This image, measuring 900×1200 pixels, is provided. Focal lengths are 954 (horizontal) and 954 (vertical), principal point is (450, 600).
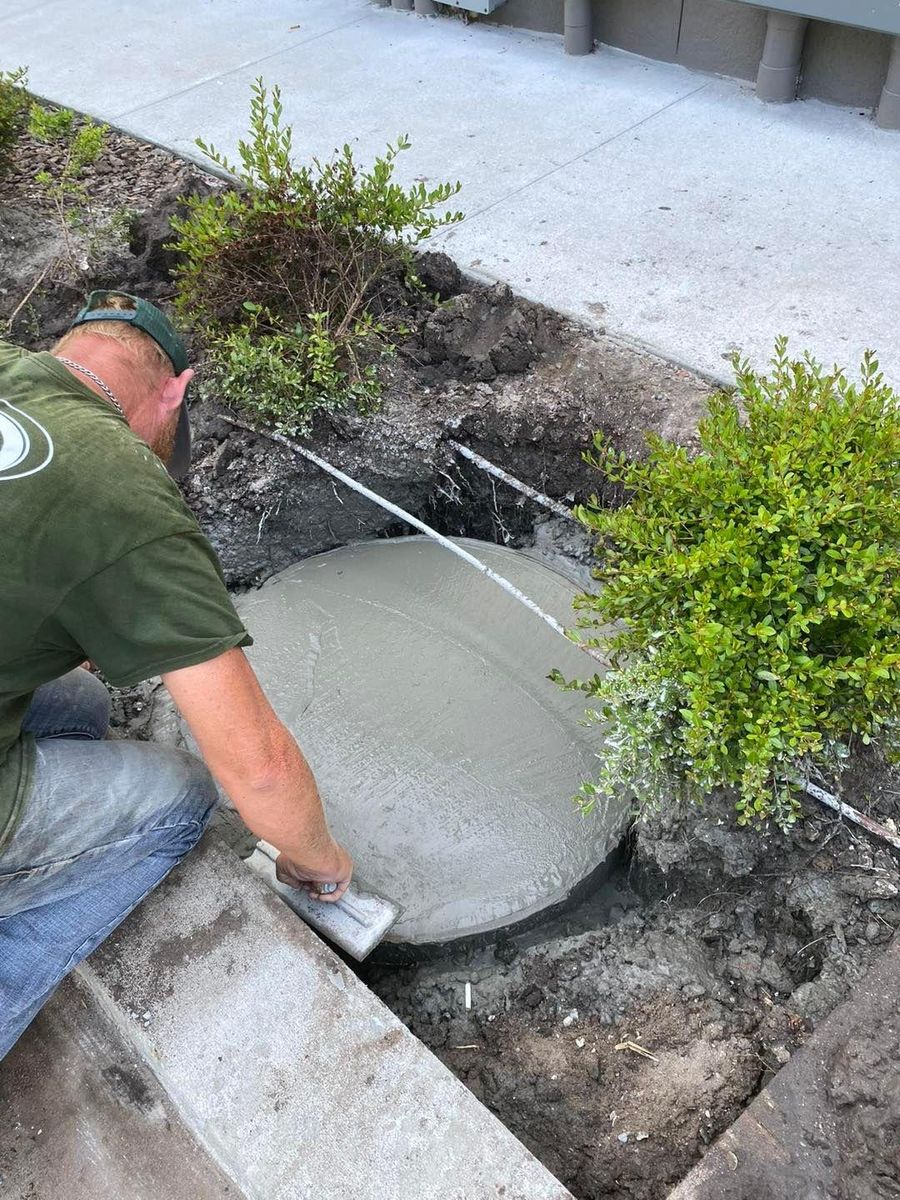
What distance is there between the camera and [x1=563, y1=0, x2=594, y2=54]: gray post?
203 inches

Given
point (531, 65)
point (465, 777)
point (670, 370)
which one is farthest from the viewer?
point (531, 65)

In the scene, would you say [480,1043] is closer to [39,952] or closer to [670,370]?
[39,952]

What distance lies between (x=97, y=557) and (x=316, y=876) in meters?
0.87

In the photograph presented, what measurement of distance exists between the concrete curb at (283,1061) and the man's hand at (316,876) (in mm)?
73

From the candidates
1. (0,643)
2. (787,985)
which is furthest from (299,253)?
(787,985)

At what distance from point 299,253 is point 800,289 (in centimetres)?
187

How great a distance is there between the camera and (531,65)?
539 cm

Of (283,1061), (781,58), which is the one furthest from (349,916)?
(781,58)

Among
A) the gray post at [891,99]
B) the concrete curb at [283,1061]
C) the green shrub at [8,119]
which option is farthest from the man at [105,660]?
the gray post at [891,99]


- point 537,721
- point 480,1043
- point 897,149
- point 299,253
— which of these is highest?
point 897,149

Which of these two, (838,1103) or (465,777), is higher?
(838,1103)

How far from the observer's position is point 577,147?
183 inches

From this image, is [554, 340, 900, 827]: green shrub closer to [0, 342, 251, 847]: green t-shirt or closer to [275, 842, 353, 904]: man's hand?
[275, 842, 353, 904]: man's hand

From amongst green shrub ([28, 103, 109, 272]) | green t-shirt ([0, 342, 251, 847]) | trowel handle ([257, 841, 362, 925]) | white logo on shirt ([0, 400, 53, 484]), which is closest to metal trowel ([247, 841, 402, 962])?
trowel handle ([257, 841, 362, 925])
